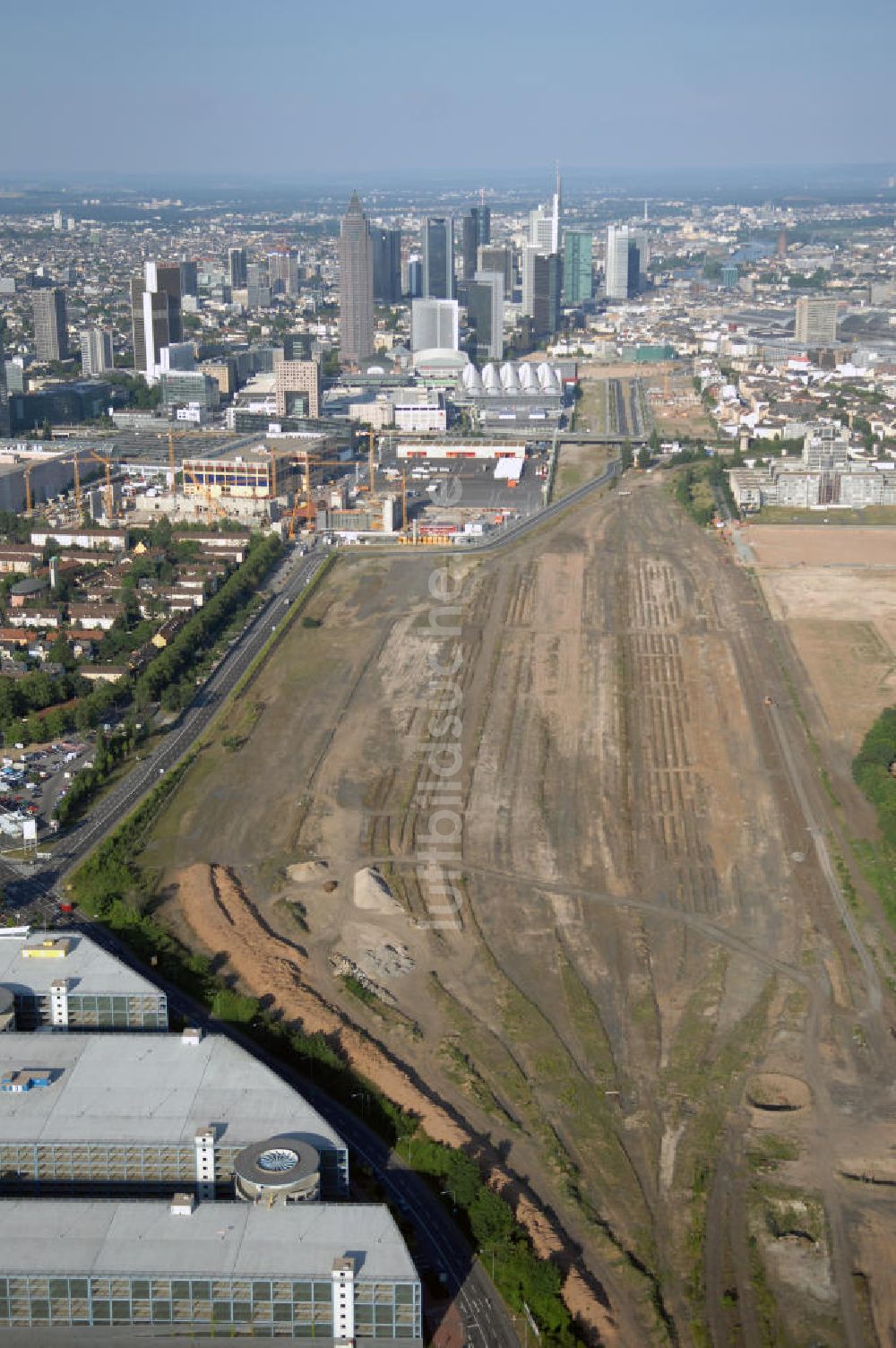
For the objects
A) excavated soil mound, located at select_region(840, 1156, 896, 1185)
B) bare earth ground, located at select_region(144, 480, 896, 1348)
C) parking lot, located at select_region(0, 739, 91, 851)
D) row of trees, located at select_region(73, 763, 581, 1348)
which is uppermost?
row of trees, located at select_region(73, 763, 581, 1348)

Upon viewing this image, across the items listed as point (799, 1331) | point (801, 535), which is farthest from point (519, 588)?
point (799, 1331)

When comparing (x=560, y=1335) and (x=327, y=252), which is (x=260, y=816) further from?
(x=327, y=252)

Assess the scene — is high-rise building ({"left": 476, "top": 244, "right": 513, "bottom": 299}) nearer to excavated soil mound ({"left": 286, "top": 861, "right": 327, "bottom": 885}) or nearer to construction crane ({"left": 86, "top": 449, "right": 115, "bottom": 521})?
construction crane ({"left": 86, "top": 449, "right": 115, "bottom": 521})

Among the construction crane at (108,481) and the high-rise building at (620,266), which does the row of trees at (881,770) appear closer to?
the construction crane at (108,481)

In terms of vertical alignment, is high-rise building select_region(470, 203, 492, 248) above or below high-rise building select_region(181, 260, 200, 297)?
above

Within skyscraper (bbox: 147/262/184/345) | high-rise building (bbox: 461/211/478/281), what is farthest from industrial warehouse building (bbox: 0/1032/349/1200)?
high-rise building (bbox: 461/211/478/281)

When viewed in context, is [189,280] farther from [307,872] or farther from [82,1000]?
[82,1000]

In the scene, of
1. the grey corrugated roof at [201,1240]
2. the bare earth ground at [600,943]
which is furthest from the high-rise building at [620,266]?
the grey corrugated roof at [201,1240]
